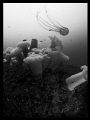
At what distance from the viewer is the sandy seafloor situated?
1.71 metres

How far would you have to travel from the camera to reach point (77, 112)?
175 cm

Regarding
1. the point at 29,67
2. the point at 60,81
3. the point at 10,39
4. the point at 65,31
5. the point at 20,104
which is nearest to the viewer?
the point at 20,104

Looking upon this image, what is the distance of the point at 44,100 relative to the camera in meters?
1.71

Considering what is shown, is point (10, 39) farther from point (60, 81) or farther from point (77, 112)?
point (77, 112)

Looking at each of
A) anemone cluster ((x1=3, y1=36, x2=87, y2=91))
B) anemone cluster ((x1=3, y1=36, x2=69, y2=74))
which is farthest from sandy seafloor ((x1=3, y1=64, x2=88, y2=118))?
anemone cluster ((x1=3, y1=36, x2=69, y2=74))

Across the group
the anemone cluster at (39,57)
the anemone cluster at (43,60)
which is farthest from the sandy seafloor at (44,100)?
the anemone cluster at (39,57)

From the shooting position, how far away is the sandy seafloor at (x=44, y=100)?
1.71m

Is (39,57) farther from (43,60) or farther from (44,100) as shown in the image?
(44,100)

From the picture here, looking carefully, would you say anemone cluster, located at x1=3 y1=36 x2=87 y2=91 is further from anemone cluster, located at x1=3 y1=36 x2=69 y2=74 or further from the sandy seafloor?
the sandy seafloor

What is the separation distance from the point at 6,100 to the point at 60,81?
2.76ft

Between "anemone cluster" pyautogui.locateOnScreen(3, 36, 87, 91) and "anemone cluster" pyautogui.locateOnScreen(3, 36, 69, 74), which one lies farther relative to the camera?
"anemone cluster" pyautogui.locateOnScreen(3, 36, 69, 74)

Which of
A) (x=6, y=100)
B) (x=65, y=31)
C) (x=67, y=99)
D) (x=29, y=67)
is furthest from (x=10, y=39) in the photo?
(x=67, y=99)

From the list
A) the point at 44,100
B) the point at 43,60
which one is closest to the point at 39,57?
the point at 43,60

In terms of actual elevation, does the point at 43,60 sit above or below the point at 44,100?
above
